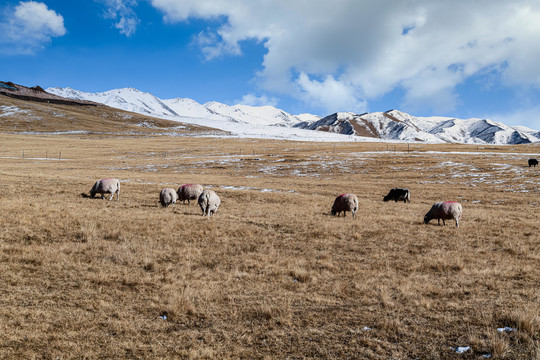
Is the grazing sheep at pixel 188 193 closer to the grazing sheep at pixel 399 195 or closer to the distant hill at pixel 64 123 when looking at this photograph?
the grazing sheep at pixel 399 195

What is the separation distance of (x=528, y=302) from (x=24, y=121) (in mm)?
197465

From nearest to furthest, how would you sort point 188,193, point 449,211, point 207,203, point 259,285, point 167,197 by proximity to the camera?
1. point 259,285
2. point 449,211
3. point 207,203
4. point 167,197
5. point 188,193

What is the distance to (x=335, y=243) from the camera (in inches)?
521

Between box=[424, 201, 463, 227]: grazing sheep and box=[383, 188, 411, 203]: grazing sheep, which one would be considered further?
box=[383, 188, 411, 203]: grazing sheep

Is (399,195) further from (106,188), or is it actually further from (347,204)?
(106,188)

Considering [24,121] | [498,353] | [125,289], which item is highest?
[24,121]

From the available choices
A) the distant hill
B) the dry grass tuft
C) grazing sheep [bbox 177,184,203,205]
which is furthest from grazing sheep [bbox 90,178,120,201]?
the distant hill

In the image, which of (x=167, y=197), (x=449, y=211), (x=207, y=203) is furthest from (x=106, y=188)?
(x=449, y=211)

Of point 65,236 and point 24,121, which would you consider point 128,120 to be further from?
point 65,236

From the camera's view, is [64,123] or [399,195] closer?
[399,195]

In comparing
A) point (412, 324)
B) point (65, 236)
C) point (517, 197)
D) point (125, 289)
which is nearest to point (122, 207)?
point (65, 236)

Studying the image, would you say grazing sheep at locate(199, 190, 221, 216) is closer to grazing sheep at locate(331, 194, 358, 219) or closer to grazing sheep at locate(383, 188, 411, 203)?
grazing sheep at locate(331, 194, 358, 219)

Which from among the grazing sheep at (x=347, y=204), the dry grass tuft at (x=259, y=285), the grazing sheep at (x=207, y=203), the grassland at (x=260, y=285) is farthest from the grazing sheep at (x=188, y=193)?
the grazing sheep at (x=347, y=204)

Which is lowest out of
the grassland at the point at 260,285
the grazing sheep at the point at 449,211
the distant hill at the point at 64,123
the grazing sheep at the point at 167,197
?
the grassland at the point at 260,285
